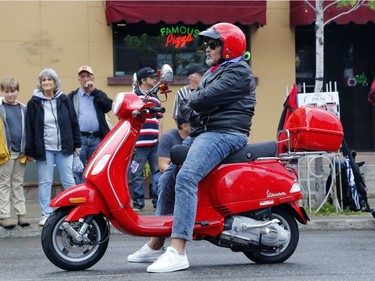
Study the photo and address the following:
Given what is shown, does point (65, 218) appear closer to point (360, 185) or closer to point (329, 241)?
point (329, 241)

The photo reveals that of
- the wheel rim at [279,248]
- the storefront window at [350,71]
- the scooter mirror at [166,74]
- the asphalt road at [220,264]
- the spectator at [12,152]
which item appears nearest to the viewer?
the asphalt road at [220,264]

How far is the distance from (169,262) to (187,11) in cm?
752

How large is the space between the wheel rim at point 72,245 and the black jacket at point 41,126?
10.9ft

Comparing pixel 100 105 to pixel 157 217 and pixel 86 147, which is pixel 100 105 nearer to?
pixel 86 147

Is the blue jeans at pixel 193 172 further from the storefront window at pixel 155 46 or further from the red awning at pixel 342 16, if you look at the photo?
the storefront window at pixel 155 46

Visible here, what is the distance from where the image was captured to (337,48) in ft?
52.3

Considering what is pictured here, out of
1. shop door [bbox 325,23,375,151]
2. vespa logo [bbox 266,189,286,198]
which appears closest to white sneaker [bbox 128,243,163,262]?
vespa logo [bbox 266,189,286,198]

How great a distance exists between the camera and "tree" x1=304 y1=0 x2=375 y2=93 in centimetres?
1240

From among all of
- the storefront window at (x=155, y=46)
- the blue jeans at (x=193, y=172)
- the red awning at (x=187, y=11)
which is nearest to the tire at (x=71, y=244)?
the blue jeans at (x=193, y=172)

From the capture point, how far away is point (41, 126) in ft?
34.4

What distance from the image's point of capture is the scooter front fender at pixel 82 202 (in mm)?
7156

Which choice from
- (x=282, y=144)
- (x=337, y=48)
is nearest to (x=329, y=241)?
(x=282, y=144)

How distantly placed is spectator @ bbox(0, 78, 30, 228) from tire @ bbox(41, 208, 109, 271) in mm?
3498

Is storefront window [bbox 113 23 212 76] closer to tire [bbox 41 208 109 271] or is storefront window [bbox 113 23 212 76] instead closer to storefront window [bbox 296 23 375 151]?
storefront window [bbox 296 23 375 151]
